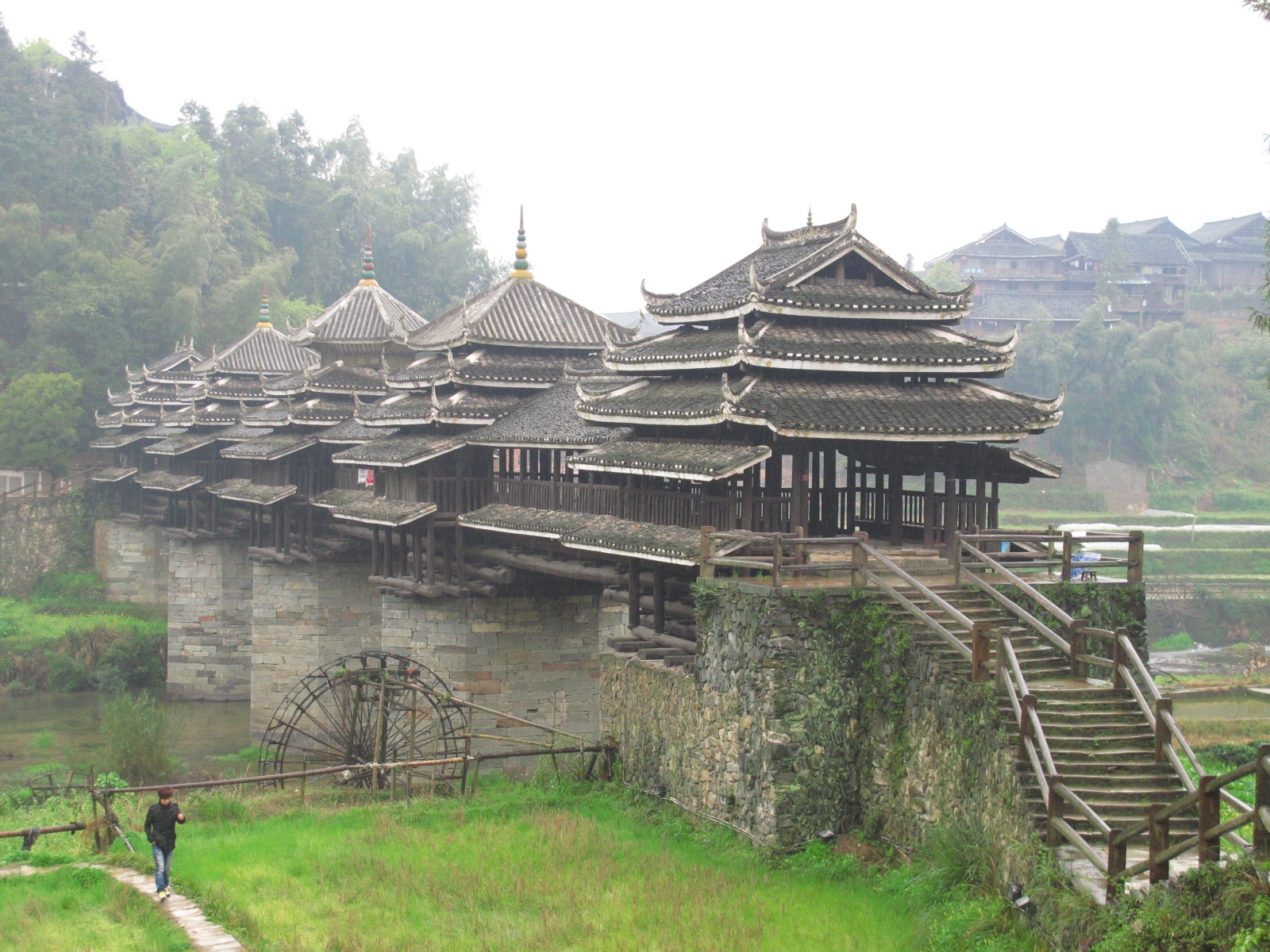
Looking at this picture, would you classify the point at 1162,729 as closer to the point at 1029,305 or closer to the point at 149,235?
the point at 149,235

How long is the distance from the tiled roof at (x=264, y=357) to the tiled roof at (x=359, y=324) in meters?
6.29

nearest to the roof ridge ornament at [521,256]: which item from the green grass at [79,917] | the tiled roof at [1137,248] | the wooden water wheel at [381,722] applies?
the wooden water wheel at [381,722]

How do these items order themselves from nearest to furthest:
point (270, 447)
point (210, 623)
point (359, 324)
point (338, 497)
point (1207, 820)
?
point (1207, 820) < point (338, 497) < point (270, 447) < point (359, 324) < point (210, 623)

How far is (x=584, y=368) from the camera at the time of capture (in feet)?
103

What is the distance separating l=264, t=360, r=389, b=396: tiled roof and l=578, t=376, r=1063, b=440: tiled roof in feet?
67.1

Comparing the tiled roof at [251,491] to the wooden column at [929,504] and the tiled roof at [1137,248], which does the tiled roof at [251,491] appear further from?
the tiled roof at [1137,248]

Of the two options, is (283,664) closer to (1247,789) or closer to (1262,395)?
(1247,789)

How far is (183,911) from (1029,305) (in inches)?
3142

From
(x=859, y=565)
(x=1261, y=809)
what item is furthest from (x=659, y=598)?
(x=1261, y=809)

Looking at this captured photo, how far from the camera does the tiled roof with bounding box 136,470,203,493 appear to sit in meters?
45.4

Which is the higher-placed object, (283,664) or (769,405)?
(769,405)

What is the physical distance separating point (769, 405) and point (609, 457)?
12.5 feet

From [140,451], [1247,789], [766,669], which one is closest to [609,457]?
[766,669]

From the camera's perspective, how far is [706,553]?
18766 millimetres
